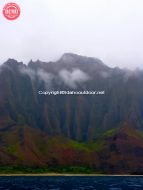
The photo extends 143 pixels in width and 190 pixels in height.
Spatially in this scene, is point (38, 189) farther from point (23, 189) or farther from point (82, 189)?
point (82, 189)

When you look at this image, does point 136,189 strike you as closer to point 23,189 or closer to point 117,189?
point 117,189

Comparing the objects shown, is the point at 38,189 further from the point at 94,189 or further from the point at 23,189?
the point at 94,189

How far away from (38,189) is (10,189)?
761cm

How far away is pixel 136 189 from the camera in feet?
409

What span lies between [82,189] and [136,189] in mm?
15603

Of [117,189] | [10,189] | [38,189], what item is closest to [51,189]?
[38,189]

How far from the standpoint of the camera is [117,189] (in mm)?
124312

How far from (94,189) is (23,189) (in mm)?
20039

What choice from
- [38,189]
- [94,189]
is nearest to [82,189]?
[94,189]

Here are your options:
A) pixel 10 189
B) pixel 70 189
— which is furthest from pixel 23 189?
pixel 70 189

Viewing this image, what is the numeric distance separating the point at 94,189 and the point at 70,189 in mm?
7131

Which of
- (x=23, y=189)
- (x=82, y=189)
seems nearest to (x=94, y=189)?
(x=82, y=189)

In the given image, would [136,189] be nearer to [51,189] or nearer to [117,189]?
[117,189]

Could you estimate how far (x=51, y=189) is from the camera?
12106 centimetres
